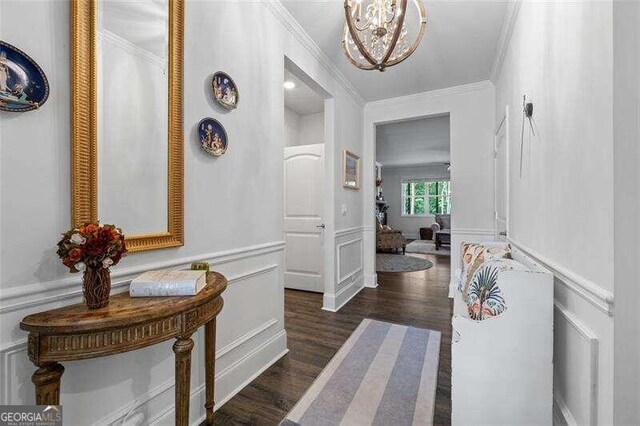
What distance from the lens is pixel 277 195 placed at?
2.25 meters

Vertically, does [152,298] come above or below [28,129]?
below

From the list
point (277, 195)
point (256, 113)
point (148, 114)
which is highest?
point (256, 113)

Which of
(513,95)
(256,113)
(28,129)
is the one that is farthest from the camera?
(513,95)

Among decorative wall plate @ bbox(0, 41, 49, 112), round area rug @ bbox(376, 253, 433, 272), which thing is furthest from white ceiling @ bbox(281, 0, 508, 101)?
round area rug @ bbox(376, 253, 433, 272)

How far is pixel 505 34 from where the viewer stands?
8.02ft

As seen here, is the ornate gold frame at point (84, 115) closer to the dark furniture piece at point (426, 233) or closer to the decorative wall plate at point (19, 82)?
the decorative wall plate at point (19, 82)

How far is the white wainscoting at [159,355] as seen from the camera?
938 mm

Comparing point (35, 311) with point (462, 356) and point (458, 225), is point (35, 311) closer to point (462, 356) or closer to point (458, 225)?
point (462, 356)

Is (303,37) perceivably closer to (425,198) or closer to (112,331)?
(112,331)

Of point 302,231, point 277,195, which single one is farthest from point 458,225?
point 277,195

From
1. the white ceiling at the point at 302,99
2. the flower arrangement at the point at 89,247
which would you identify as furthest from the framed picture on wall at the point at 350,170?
the flower arrangement at the point at 89,247

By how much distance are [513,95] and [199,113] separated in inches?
96.0

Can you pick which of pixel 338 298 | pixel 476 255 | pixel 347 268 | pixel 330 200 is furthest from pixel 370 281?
pixel 476 255

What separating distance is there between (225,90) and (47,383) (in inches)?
61.2
